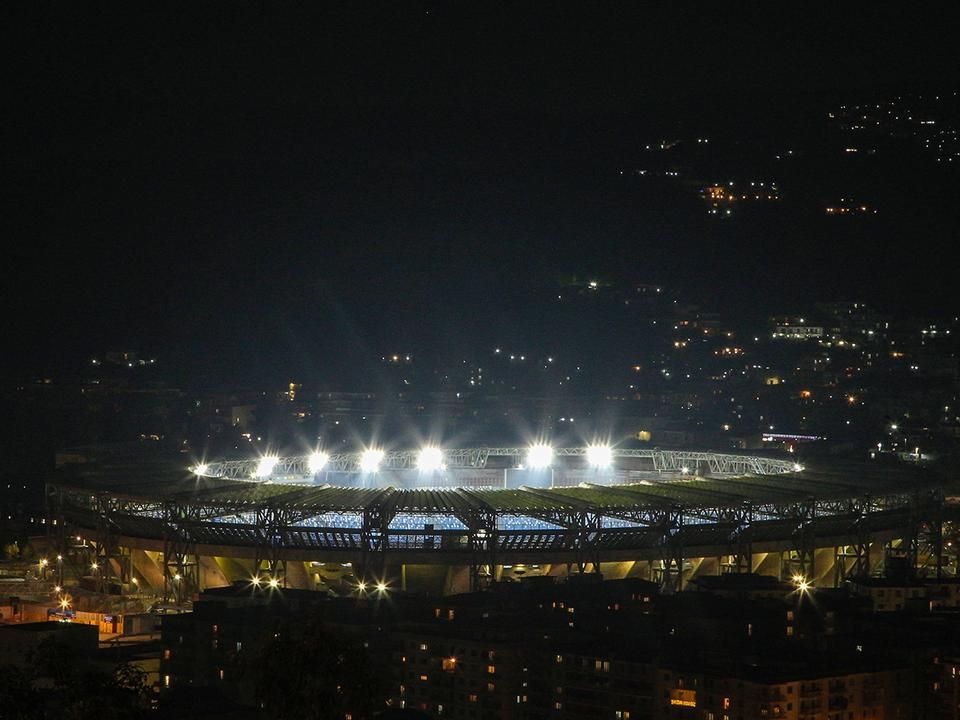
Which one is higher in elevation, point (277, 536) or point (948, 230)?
point (948, 230)

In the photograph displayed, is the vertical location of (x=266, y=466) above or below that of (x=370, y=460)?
below

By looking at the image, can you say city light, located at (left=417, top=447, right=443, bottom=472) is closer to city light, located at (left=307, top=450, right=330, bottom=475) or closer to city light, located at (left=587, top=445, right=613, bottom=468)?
city light, located at (left=307, top=450, right=330, bottom=475)

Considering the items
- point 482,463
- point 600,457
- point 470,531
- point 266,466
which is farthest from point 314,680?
point 482,463

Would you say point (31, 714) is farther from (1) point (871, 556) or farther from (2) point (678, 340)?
(2) point (678, 340)

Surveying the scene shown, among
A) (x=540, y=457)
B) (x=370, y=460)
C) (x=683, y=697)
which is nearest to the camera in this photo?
(x=683, y=697)

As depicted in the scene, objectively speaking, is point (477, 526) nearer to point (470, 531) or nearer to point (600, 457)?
point (470, 531)

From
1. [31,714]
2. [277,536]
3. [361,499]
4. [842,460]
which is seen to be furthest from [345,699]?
[842,460]

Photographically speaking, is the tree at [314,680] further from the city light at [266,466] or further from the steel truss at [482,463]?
the city light at [266,466]

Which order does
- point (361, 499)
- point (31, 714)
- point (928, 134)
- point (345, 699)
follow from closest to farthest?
point (31, 714) → point (345, 699) → point (361, 499) → point (928, 134)
